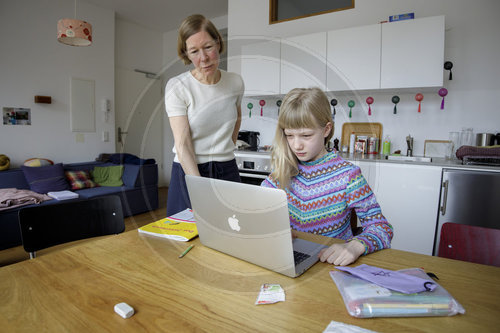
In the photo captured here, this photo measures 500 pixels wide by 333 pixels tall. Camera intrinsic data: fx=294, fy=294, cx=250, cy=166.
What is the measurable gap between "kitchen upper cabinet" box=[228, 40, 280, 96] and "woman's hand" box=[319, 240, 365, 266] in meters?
2.47

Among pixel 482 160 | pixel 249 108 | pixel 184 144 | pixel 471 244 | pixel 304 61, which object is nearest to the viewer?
pixel 471 244

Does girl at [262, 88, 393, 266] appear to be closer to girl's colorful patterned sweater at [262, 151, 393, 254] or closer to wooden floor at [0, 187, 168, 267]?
girl's colorful patterned sweater at [262, 151, 393, 254]

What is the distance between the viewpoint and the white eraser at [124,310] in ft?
1.84

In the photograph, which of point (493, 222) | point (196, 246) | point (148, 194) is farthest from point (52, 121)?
point (493, 222)

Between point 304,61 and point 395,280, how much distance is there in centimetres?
267

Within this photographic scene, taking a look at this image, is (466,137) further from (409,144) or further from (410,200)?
(410,200)

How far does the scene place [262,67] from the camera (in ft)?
10.4

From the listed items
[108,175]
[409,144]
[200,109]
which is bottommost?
[108,175]

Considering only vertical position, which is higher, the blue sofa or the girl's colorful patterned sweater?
the girl's colorful patterned sweater

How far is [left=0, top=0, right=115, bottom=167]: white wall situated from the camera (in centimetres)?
332

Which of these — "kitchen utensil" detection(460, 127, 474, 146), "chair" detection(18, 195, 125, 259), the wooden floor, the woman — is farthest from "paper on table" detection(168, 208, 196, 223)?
"kitchen utensil" detection(460, 127, 474, 146)

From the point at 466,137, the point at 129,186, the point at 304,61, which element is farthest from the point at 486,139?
the point at 129,186

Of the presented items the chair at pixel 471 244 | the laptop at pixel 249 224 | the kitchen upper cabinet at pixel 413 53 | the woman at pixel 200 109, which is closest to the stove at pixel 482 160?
the kitchen upper cabinet at pixel 413 53

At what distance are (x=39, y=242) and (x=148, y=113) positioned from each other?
4412mm
